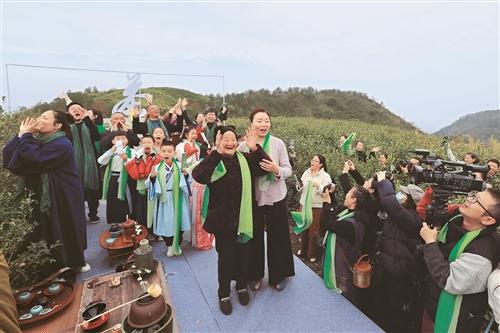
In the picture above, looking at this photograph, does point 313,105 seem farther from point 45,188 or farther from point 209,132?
point 45,188

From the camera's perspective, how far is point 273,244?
119 inches

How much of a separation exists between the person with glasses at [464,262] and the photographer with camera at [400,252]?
5.7 inches

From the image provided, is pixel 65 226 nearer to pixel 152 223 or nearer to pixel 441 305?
pixel 152 223

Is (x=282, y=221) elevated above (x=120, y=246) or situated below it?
above

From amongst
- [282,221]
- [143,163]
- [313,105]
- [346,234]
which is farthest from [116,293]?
[313,105]

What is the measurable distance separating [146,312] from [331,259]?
5.90 ft

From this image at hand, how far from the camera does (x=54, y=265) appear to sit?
10.2 ft

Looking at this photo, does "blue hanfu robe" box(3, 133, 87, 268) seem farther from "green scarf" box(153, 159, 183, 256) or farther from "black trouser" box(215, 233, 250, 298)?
"black trouser" box(215, 233, 250, 298)

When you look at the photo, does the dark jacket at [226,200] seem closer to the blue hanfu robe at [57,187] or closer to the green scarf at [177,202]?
the green scarf at [177,202]

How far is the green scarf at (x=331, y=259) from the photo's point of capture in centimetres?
280

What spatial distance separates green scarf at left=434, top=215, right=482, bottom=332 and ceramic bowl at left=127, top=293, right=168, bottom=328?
81.6 inches

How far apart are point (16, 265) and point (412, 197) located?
12.1 ft

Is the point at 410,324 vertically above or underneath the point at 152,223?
underneath

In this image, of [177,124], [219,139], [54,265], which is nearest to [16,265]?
[54,265]
